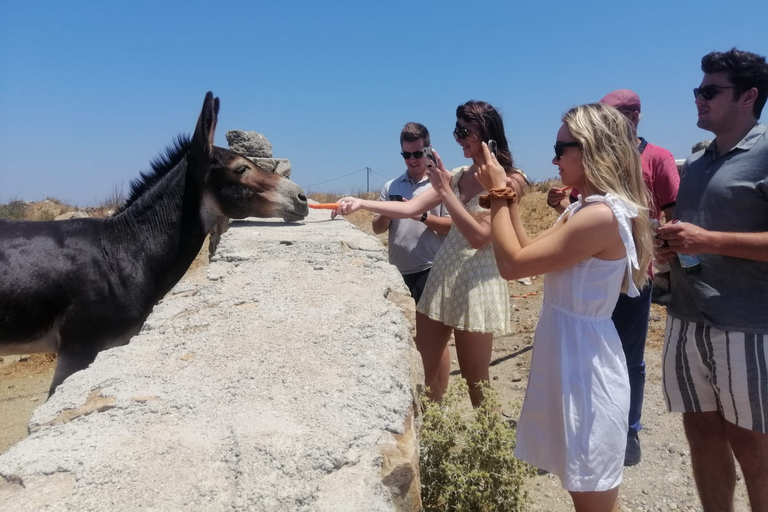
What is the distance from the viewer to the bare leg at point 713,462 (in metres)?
2.45

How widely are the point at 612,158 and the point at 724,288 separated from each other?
33.7 inches

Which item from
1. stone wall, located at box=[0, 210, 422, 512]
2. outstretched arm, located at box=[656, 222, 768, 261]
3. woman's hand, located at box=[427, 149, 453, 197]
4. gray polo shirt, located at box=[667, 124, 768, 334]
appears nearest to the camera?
stone wall, located at box=[0, 210, 422, 512]

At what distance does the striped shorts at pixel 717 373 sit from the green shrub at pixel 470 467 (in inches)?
31.3

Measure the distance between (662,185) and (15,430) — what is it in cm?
581

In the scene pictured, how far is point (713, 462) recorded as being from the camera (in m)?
2.46

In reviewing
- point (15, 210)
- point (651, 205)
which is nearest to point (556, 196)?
point (651, 205)

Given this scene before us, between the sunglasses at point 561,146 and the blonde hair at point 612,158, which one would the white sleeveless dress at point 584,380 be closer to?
the blonde hair at point 612,158

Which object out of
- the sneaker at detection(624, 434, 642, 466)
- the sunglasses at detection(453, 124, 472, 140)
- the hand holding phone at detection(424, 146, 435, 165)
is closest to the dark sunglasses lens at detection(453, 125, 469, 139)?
the sunglasses at detection(453, 124, 472, 140)

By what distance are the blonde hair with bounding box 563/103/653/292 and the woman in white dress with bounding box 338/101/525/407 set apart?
34.5 inches

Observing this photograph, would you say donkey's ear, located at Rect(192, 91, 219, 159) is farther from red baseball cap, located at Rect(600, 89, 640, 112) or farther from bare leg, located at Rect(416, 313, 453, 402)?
red baseball cap, located at Rect(600, 89, 640, 112)

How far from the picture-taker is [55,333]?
3.36m

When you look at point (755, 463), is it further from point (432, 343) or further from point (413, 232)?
point (413, 232)

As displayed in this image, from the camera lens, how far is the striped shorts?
2188 millimetres

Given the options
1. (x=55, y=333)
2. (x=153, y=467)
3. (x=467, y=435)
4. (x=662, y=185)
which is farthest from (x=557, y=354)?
(x=55, y=333)
